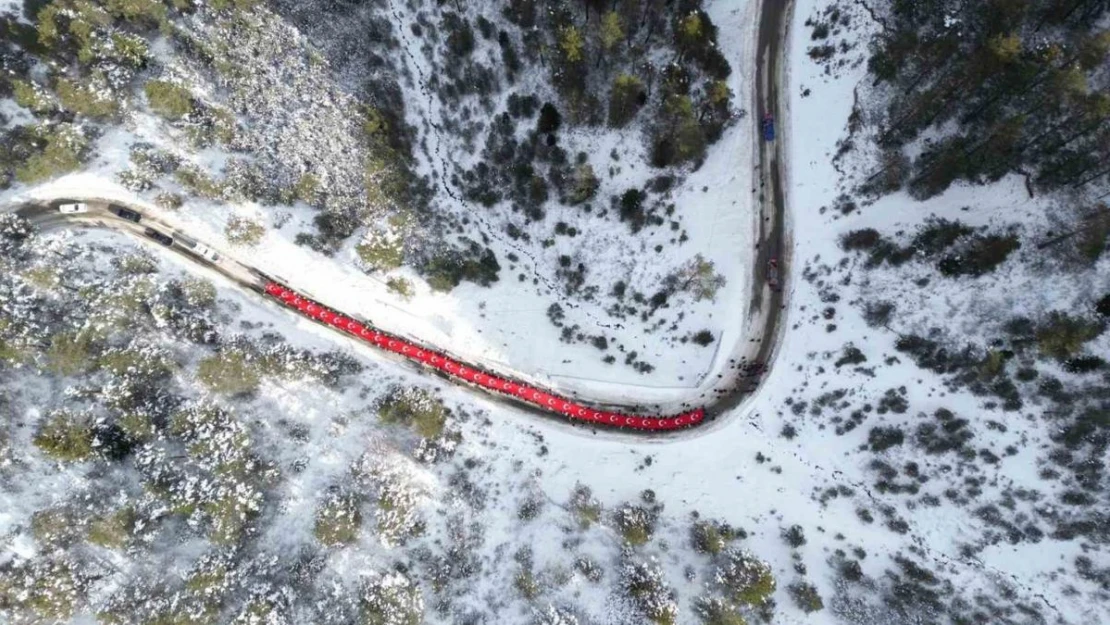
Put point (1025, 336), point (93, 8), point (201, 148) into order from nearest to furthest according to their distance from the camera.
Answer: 1. point (1025, 336)
2. point (93, 8)
3. point (201, 148)

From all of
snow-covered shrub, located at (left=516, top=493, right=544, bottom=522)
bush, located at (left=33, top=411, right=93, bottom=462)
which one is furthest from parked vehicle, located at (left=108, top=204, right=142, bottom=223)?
snow-covered shrub, located at (left=516, top=493, right=544, bottom=522)

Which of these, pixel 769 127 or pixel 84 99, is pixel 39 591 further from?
pixel 769 127

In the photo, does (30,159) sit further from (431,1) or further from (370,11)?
(431,1)

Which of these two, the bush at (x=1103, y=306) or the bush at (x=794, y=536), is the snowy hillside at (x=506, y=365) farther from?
the bush at (x=1103, y=306)

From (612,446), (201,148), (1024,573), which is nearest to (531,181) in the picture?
(612,446)

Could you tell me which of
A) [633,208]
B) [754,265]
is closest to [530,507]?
[633,208]

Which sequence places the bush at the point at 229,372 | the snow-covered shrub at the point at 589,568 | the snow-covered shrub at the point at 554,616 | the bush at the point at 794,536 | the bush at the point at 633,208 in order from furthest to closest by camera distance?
the bush at the point at 633,208
the bush at the point at 794,536
the snow-covered shrub at the point at 589,568
the bush at the point at 229,372
the snow-covered shrub at the point at 554,616

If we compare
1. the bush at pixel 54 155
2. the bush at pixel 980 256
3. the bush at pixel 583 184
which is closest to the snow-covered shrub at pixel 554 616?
the bush at pixel 583 184
